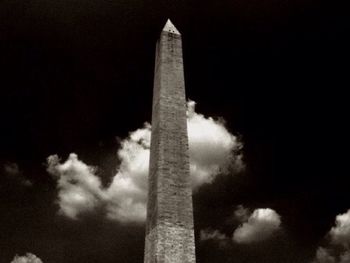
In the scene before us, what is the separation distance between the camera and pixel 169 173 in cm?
1220

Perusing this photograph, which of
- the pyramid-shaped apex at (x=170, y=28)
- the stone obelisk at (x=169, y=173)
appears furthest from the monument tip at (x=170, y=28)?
the stone obelisk at (x=169, y=173)

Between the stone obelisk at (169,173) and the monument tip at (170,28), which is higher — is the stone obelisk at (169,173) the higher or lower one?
the lower one

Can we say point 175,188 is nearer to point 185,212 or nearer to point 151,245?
point 185,212

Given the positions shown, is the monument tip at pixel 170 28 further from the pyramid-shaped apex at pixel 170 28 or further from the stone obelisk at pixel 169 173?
the stone obelisk at pixel 169 173

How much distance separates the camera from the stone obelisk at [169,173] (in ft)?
36.9

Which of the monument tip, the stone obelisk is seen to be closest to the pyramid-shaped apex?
the monument tip

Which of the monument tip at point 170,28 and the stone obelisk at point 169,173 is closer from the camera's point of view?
the stone obelisk at point 169,173

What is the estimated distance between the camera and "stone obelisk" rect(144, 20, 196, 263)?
11.2 meters

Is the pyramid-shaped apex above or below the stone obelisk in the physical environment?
above

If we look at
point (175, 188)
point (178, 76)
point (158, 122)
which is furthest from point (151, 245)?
point (178, 76)

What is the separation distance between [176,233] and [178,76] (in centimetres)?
572

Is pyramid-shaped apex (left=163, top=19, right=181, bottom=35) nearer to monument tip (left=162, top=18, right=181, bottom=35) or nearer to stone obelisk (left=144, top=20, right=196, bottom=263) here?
monument tip (left=162, top=18, right=181, bottom=35)

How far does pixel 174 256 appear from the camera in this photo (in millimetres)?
11023

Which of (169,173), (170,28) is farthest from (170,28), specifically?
(169,173)
